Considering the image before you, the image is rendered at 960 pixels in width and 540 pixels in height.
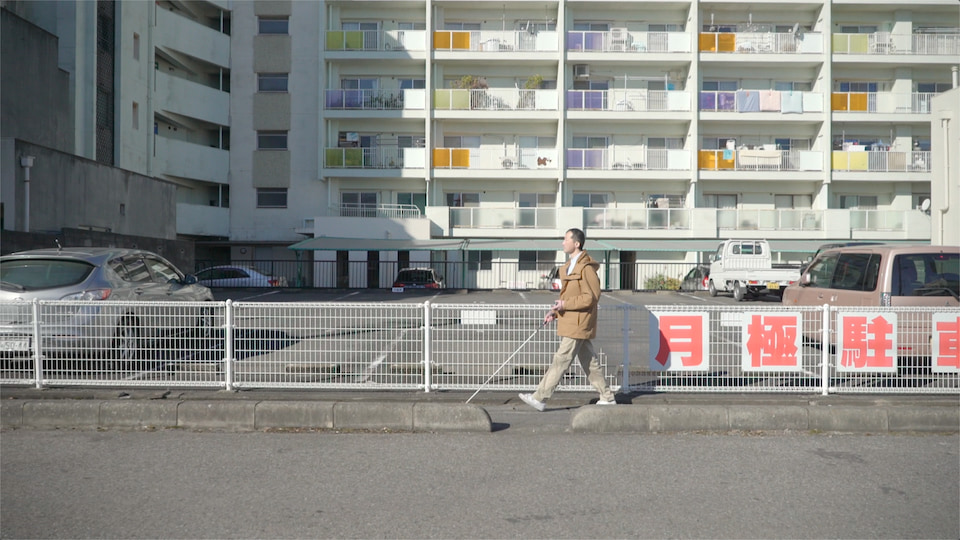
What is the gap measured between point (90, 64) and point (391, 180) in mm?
13893

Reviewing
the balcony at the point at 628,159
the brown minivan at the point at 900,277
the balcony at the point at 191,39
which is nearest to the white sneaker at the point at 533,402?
the brown minivan at the point at 900,277

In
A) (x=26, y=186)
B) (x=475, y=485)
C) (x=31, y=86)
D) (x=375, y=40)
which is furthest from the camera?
(x=375, y=40)

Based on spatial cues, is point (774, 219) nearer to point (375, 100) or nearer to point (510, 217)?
point (510, 217)

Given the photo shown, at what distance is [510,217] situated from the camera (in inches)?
1361

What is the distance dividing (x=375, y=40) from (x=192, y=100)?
940cm

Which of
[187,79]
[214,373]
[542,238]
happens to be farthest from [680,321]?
[187,79]

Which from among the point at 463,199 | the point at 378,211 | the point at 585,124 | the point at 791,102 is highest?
the point at 791,102

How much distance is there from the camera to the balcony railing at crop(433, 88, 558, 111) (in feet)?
112

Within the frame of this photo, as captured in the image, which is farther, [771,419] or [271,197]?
[271,197]

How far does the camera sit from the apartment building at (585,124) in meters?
33.9

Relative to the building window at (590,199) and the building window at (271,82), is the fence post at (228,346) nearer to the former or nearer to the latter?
the building window at (590,199)

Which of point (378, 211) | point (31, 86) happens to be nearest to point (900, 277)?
point (31, 86)

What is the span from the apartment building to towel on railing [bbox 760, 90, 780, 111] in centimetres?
10

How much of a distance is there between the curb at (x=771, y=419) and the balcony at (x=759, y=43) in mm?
30593
